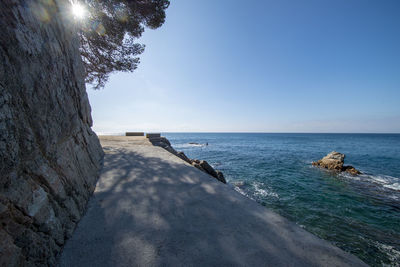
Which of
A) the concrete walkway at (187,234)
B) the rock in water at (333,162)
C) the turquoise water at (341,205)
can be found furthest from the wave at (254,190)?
the rock in water at (333,162)

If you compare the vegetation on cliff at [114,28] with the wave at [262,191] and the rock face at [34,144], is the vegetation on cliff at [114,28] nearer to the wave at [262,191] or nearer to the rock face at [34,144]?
the rock face at [34,144]

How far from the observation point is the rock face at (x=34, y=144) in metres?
1.18

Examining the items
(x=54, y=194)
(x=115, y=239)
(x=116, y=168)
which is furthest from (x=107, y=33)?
(x=115, y=239)

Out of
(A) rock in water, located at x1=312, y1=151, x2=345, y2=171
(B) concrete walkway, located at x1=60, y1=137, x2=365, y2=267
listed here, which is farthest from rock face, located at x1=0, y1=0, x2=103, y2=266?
(A) rock in water, located at x1=312, y1=151, x2=345, y2=171

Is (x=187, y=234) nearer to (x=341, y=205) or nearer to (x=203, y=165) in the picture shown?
(x=203, y=165)

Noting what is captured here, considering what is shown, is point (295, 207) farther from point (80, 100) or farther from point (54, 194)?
point (80, 100)

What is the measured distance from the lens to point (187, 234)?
1.73 meters

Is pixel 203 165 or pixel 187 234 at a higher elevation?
pixel 187 234

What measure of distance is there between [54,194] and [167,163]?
2.98 m

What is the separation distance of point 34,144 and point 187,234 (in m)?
2.00

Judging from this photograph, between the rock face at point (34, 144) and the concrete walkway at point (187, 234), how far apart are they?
0.97ft

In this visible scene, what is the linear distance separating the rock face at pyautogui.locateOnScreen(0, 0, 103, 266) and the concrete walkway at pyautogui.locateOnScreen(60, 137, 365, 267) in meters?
A: 0.29

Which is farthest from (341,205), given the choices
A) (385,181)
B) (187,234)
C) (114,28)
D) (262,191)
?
(114,28)

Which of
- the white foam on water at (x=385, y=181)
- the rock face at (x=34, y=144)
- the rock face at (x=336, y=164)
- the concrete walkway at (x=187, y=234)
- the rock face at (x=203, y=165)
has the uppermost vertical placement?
the rock face at (x=34, y=144)
